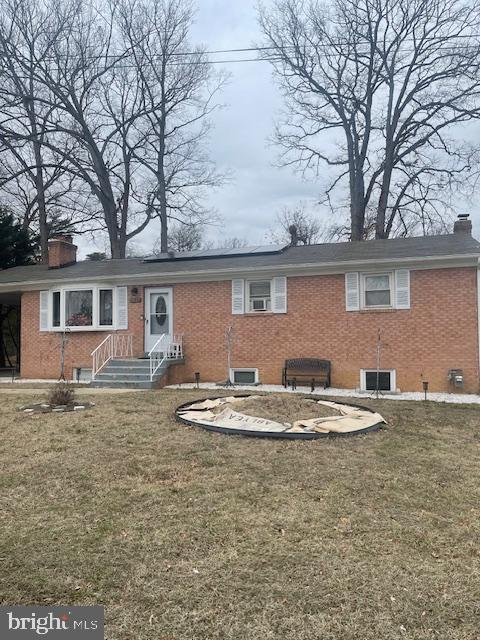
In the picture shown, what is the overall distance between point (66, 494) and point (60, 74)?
77.4 feet

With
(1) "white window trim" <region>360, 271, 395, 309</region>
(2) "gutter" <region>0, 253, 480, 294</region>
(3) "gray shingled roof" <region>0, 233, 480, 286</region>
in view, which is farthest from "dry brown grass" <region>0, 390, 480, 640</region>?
(3) "gray shingled roof" <region>0, 233, 480, 286</region>

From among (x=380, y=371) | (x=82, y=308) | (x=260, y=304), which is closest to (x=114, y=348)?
(x=82, y=308)

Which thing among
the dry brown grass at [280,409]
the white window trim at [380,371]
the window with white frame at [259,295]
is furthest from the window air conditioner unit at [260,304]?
the dry brown grass at [280,409]

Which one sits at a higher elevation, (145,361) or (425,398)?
(145,361)

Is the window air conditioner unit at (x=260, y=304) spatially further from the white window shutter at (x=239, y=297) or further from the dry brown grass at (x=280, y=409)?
the dry brown grass at (x=280, y=409)

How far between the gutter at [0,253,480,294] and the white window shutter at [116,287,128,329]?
14.1 inches

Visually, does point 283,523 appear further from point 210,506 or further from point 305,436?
point 305,436

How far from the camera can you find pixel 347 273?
1115 cm

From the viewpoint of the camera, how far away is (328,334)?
1131cm

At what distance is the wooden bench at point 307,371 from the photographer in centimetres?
1119

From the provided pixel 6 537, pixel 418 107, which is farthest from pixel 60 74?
pixel 6 537

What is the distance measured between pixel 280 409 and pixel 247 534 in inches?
145

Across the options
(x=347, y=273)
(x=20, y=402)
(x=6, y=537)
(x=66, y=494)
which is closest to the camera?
(x=6, y=537)

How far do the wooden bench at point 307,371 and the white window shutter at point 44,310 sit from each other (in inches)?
298
